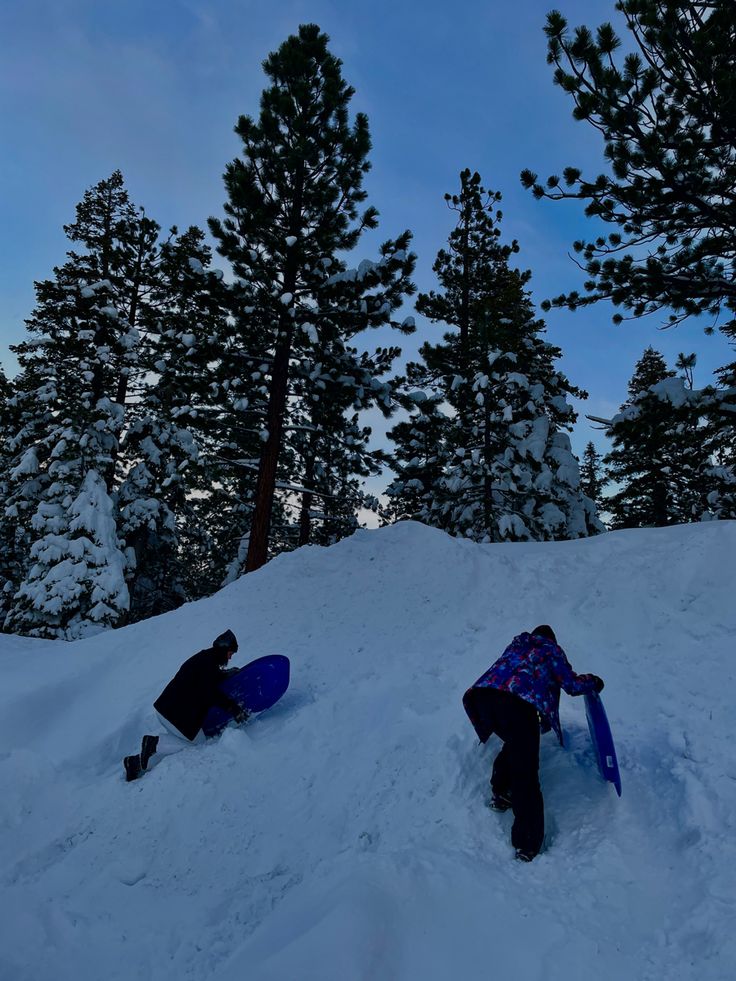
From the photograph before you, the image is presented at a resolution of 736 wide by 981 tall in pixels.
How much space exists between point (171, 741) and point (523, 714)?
4.81 m

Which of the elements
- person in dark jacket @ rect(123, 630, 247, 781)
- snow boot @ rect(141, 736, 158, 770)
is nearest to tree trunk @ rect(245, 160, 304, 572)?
person in dark jacket @ rect(123, 630, 247, 781)

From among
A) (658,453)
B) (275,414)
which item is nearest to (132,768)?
(275,414)

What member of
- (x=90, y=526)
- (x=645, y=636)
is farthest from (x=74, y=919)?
(x=90, y=526)

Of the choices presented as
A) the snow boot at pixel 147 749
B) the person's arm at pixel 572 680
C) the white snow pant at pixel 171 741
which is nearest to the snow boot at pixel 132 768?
the snow boot at pixel 147 749

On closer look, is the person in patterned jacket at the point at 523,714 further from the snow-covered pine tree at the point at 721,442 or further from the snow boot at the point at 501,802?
the snow-covered pine tree at the point at 721,442

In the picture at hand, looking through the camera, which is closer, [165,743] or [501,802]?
[501,802]

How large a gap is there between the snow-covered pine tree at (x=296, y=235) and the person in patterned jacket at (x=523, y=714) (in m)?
9.35

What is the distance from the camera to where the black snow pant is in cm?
413

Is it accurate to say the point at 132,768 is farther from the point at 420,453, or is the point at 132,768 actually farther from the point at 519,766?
the point at 420,453

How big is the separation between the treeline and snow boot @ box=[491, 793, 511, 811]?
811 cm

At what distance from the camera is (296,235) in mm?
13922

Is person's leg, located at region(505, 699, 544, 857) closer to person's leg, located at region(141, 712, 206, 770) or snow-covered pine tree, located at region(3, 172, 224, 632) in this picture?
person's leg, located at region(141, 712, 206, 770)

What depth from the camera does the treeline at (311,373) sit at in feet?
31.3

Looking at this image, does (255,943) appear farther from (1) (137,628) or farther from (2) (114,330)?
(2) (114,330)
